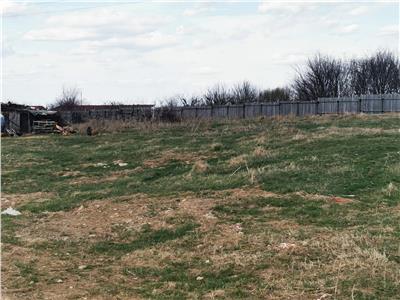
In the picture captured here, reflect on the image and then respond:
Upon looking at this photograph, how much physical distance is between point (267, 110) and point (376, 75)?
1765 centimetres

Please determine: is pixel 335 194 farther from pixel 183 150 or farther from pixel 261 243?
pixel 183 150

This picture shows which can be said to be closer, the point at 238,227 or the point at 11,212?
the point at 238,227

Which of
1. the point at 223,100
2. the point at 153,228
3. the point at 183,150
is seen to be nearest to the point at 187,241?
the point at 153,228

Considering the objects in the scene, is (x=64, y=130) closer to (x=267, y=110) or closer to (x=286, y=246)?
(x=267, y=110)

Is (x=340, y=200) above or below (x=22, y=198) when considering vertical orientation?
above

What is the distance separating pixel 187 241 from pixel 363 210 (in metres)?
2.65

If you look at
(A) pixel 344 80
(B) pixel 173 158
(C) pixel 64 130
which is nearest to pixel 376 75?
(A) pixel 344 80

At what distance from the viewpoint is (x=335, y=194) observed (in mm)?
8883

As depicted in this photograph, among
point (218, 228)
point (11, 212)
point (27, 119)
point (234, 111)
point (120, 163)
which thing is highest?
point (234, 111)

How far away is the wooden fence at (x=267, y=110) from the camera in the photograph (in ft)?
131

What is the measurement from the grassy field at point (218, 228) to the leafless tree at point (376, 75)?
144 ft

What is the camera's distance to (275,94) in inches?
2328

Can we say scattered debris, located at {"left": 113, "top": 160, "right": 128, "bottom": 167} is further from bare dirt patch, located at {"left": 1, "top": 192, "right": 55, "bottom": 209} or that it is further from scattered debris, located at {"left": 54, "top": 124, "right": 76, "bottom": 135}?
scattered debris, located at {"left": 54, "top": 124, "right": 76, "bottom": 135}

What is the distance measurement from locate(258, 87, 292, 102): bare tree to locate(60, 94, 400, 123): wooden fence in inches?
501
